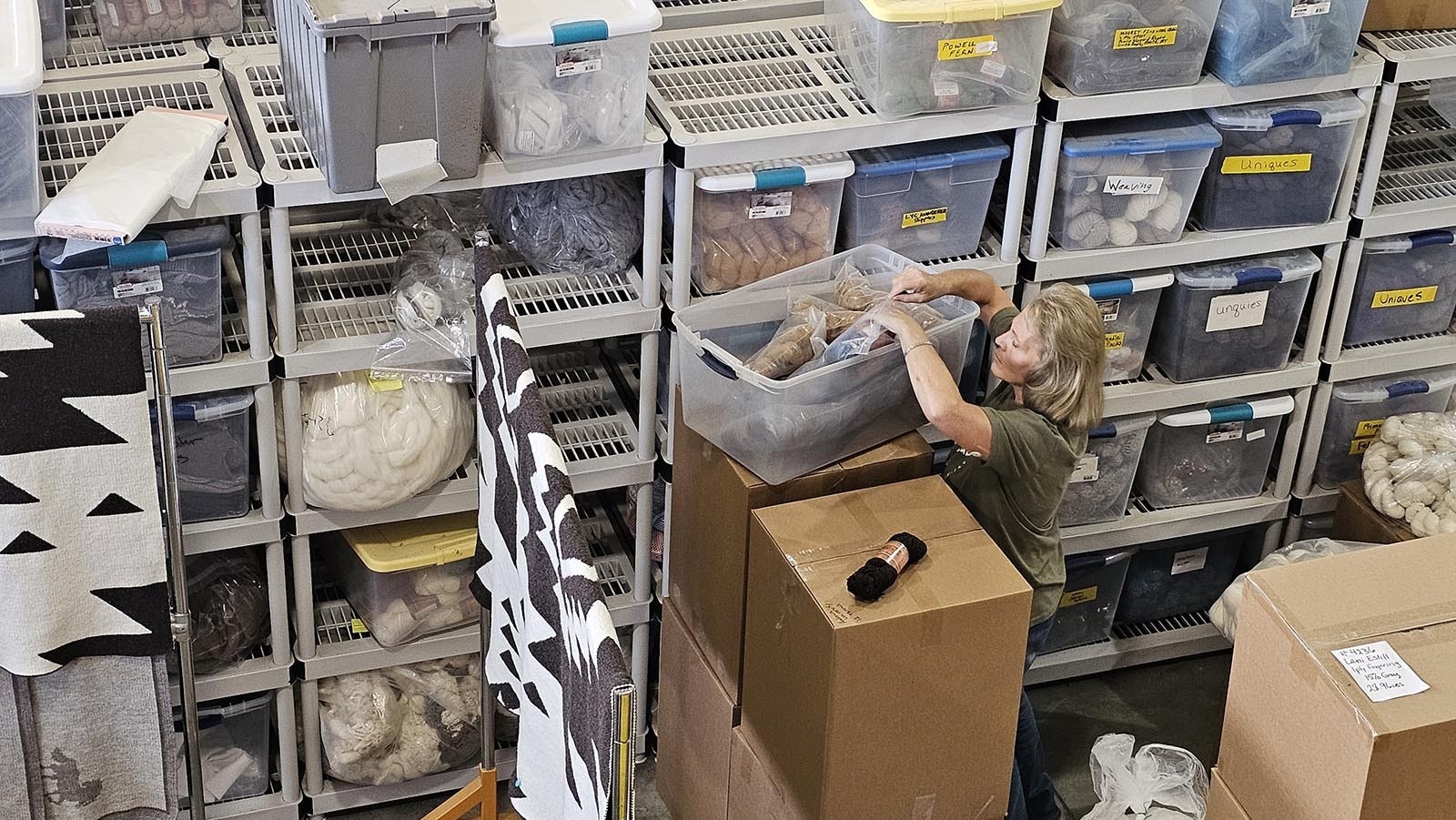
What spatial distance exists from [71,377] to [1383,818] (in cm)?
181

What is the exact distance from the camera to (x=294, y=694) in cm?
309

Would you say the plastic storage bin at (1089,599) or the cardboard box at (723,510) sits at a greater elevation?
the cardboard box at (723,510)

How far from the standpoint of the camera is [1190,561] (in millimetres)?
3592

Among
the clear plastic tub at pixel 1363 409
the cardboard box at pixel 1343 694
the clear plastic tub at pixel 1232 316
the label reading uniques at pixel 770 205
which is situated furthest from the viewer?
the clear plastic tub at pixel 1363 409

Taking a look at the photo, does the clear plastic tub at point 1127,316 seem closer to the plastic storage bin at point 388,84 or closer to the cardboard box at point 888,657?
the cardboard box at point 888,657

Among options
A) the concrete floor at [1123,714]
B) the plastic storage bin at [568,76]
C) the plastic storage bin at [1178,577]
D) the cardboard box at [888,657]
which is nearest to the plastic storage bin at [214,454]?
the plastic storage bin at [568,76]

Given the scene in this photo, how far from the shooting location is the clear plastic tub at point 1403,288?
3.28 metres

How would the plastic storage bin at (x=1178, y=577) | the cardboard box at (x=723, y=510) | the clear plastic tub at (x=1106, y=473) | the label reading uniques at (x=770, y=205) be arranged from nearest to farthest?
the cardboard box at (x=723, y=510) → the label reading uniques at (x=770, y=205) → the clear plastic tub at (x=1106, y=473) → the plastic storage bin at (x=1178, y=577)

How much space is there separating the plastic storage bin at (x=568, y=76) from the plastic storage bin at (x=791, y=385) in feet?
1.09

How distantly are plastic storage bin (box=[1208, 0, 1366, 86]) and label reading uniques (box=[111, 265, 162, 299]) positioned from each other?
5.92 feet

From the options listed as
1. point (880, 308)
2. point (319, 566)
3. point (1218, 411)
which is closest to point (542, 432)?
point (880, 308)

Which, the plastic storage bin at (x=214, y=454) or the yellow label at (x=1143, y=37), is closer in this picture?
the plastic storage bin at (x=214, y=454)

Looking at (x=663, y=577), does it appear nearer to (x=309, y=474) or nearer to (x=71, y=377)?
(x=309, y=474)

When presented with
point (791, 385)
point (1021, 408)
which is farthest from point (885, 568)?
point (1021, 408)
